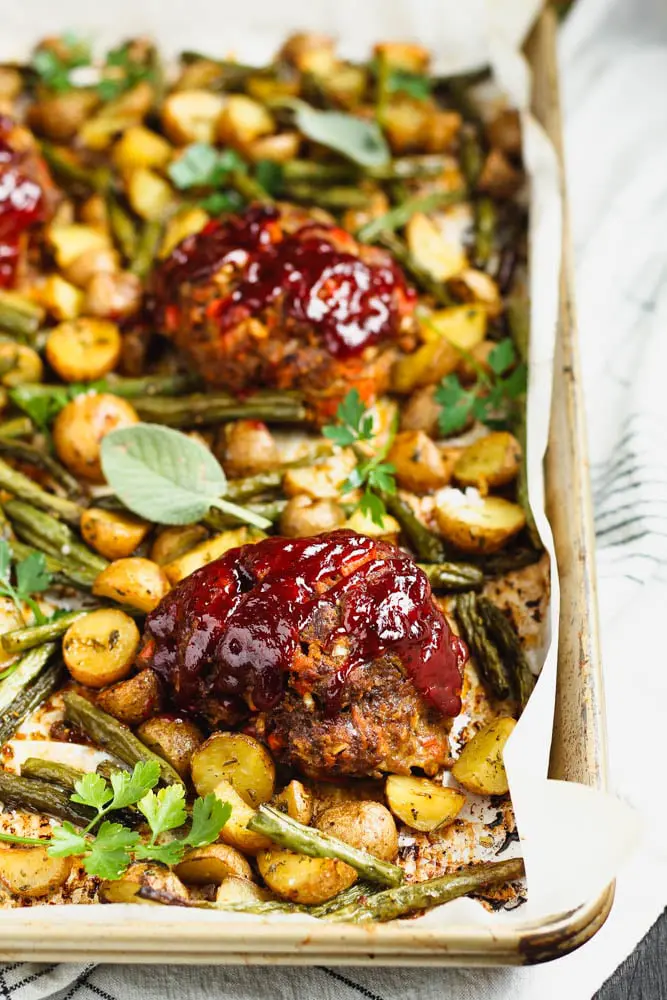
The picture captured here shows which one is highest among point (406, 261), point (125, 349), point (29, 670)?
point (406, 261)

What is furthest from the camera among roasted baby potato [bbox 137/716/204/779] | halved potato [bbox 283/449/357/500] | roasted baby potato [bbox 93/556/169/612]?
halved potato [bbox 283/449/357/500]

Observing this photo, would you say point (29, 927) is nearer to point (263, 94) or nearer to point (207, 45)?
point (263, 94)

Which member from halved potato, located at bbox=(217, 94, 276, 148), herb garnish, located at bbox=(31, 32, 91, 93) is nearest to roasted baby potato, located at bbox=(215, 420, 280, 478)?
halved potato, located at bbox=(217, 94, 276, 148)

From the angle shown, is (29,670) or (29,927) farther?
(29,670)

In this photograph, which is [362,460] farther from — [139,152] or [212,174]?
[139,152]

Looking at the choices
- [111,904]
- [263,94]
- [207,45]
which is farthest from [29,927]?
[207,45]

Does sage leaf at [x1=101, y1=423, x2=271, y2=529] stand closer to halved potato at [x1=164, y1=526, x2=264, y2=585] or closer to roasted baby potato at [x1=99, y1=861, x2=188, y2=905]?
halved potato at [x1=164, y1=526, x2=264, y2=585]

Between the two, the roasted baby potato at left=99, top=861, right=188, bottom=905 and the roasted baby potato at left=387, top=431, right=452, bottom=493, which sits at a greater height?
the roasted baby potato at left=387, top=431, right=452, bottom=493
